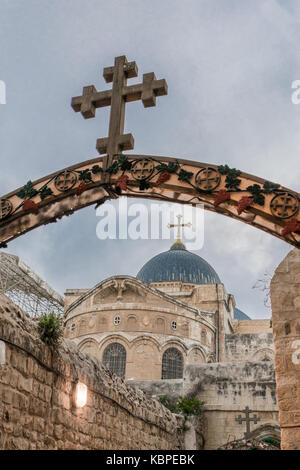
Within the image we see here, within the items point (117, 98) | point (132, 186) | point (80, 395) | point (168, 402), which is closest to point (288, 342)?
point (80, 395)

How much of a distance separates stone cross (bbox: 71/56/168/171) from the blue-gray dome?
36893 mm

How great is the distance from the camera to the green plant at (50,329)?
6.98m

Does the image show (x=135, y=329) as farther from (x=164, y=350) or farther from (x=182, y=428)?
(x=182, y=428)

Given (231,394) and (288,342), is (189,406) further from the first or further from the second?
(288,342)

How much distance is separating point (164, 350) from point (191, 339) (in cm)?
213

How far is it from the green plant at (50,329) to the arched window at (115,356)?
25095 mm

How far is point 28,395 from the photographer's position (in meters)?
6.32

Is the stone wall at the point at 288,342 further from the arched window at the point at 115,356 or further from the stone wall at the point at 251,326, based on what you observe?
the stone wall at the point at 251,326

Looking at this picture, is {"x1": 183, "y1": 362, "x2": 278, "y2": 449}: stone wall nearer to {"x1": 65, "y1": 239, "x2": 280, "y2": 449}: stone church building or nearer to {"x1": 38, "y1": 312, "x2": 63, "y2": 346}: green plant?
{"x1": 65, "y1": 239, "x2": 280, "y2": 449}: stone church building

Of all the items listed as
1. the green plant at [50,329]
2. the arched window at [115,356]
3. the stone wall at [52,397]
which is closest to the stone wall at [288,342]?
the stone wall at [52,397]

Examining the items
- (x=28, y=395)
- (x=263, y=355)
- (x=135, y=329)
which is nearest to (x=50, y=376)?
(x=28, y=395)

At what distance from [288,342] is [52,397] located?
4143mm

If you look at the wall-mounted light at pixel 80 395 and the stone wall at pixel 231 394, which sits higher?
the stone wall at pixel 231 394

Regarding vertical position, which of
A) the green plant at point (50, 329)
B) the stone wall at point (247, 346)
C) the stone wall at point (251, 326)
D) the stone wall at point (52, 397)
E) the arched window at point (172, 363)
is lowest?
the stone wall at point (52, 397)
